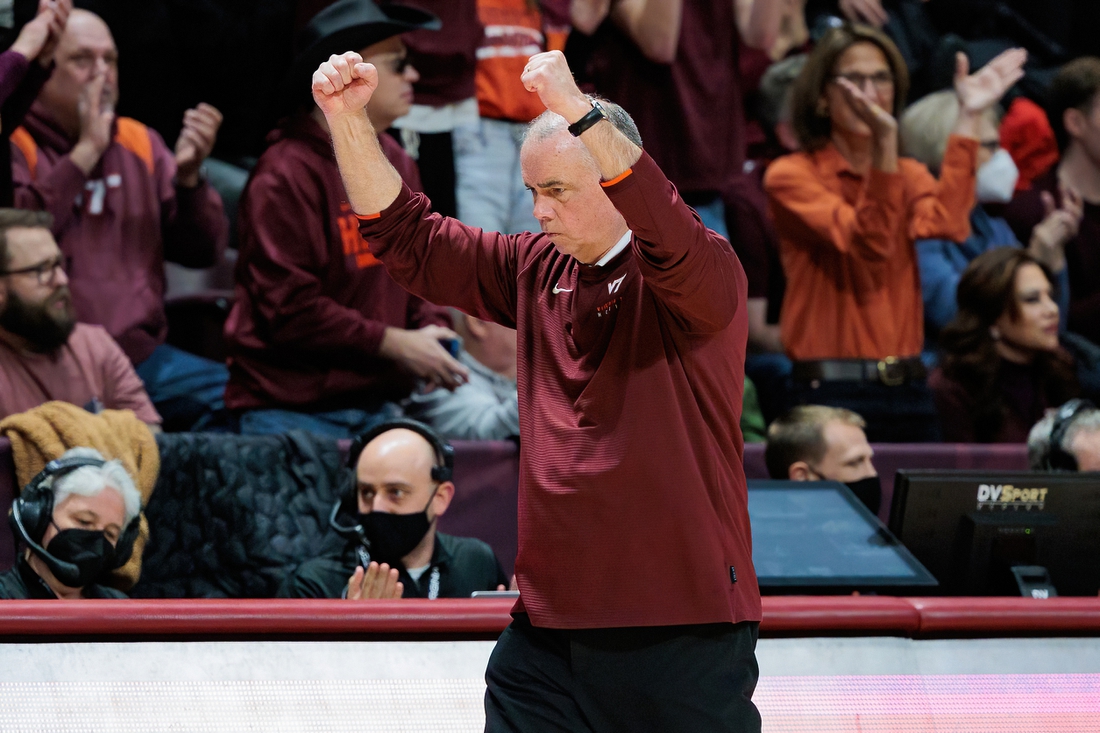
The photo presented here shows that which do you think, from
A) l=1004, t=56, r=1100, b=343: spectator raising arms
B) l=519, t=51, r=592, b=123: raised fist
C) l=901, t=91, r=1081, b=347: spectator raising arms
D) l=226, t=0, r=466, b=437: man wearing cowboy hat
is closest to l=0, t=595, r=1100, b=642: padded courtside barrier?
l=519, t=51, r=592, b=123: raised fist

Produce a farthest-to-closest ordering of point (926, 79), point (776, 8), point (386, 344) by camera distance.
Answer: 1. point (926, 79)
2. point (776, 8)
3. point (386, 344)

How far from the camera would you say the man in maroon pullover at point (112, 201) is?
4016mm

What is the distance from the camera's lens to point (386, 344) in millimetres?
3969

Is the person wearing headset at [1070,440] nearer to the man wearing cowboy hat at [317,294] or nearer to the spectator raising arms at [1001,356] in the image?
the spectator raising arms at [1001,356]

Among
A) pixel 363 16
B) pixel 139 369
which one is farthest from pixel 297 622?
pixel 363 16

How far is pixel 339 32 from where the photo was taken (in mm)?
4039

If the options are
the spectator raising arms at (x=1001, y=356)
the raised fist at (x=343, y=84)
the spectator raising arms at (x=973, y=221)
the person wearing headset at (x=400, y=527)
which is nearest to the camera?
the raised fist at (x=343, y=84)

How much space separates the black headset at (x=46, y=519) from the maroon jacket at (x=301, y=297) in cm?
95

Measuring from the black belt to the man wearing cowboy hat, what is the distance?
1173 mm

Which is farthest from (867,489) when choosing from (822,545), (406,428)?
(406,428)

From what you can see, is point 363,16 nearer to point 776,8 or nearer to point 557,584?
point 776,8

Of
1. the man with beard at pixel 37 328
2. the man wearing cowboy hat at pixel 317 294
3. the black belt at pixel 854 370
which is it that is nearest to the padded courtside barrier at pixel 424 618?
the man with beard at pixel 37 328

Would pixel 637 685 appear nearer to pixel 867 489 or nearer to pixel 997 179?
pixel 867 489

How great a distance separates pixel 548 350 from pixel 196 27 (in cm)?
312
